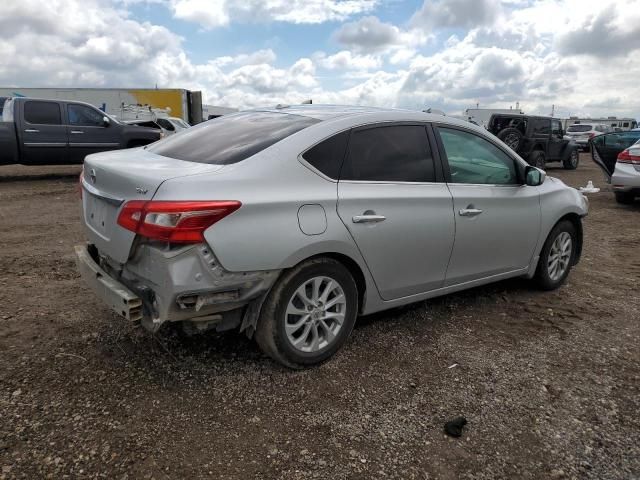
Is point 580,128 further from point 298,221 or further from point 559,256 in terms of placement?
point 298,221

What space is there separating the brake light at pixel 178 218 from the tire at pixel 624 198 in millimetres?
9634

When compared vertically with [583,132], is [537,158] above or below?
below

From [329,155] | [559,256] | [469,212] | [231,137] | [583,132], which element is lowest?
[559,256]

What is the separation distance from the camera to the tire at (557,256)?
459cm

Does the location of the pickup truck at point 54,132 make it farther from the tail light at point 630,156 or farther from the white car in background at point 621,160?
the tail light at point 630,156

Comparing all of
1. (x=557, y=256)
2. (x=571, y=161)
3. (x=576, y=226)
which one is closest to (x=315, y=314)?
(x=557, y=256)

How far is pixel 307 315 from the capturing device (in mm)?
3059

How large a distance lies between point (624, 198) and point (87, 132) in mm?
11785

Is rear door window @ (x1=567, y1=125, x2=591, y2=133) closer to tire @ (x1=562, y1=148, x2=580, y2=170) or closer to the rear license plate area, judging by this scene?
tire @ (x1=562, y1=148, x2=580, y2=170)

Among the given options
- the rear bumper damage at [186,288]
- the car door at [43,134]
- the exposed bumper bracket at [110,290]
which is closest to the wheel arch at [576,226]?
the rear bumper damage at [186,288]

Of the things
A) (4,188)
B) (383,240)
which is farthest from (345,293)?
(4,188)

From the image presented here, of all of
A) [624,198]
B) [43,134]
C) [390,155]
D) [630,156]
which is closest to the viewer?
[390,155]

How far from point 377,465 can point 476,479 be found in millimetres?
443

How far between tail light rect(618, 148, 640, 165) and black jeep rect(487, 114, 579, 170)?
6.98 meters
